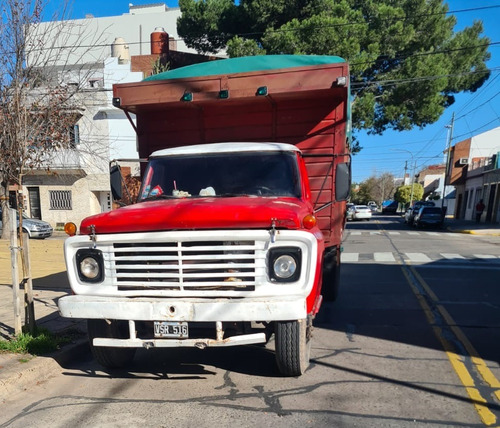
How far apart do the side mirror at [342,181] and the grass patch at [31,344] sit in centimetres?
371

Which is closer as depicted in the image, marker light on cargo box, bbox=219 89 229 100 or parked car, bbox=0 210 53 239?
marker light on cargo box, bbox=219 89 229 100

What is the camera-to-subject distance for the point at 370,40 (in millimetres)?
18188

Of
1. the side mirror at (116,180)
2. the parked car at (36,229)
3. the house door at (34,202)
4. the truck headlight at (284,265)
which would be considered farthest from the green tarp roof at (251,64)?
the house door at (34,202)

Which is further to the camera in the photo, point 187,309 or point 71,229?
point 71,229

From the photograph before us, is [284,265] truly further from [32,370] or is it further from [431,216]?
[431,216]

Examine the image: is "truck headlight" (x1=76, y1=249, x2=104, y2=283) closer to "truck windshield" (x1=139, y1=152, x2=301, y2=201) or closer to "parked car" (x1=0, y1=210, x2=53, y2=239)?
"truck windshield" (x1=139, y1=152, x2=301, y2=201)

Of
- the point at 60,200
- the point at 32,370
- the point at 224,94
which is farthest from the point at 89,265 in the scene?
the point at 60,200

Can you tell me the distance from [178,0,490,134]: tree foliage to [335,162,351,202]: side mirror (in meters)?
14.0

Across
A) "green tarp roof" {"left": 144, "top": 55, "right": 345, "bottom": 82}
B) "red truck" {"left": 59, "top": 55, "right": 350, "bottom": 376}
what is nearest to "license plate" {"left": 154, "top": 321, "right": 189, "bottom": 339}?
"red truck" {"left": 59, "top": 55, "right": 350, "bottom": 376}

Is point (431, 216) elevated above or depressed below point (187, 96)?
below

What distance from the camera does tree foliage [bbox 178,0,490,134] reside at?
55.9 ft

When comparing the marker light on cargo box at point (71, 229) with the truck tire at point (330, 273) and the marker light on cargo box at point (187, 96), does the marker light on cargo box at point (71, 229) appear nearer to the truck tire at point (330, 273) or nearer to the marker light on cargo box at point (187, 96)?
the marker light on cargo box at point (187, 96)

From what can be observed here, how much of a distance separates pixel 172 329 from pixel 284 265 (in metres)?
1.12

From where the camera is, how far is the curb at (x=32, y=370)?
3.61 m
